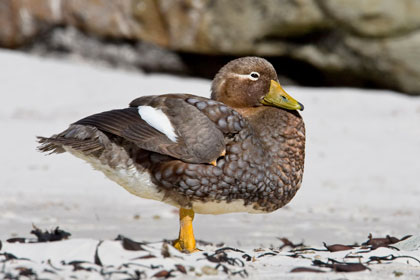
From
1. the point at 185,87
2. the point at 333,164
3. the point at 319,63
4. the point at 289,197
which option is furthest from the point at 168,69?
the point at 289,197

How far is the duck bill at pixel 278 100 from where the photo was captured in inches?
212

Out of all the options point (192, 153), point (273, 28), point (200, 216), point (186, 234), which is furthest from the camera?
point (273, 28)

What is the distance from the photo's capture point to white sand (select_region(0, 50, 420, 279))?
6.97 meters

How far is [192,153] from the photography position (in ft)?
16.0

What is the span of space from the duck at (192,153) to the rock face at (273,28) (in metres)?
8.27

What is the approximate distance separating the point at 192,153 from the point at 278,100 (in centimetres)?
87

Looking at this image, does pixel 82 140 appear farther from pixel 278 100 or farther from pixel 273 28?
pixel 273 28

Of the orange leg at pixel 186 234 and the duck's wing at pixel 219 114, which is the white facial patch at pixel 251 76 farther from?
the orange leg at pixel 186 234

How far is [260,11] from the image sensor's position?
13492 millimetres

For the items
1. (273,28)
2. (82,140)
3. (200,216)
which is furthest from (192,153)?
(273,28)

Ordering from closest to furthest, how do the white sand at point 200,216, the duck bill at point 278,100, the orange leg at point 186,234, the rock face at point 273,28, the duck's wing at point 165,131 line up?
the duck's wing at point 165,131 < the orange leg at point 186,234 < the duck bill at point 278,100 < the white sand at point 200,216 < the rock face at point 273,28

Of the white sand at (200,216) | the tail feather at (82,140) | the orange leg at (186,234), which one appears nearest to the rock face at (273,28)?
the white sand at (200,216)

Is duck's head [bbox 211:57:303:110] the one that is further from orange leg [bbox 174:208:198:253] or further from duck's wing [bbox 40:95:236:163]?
orange leg [bbox 174:208:198:253]

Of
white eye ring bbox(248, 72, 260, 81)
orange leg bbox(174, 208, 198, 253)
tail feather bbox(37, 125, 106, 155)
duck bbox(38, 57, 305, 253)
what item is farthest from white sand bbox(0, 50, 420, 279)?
tail feather bbox(37, 125, 106, 155)
